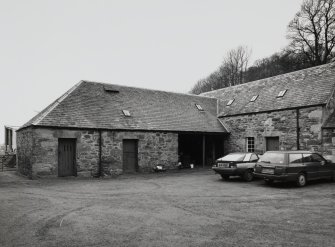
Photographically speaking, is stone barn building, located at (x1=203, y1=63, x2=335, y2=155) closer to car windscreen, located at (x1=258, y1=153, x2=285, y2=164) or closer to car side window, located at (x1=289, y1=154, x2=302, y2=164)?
car side window, located at (x1=289, y1=154, x2=302, y2=164)

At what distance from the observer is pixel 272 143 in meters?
18.6

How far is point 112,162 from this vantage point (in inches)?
650

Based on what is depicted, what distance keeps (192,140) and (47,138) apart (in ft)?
41.1

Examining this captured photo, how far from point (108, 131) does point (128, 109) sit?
Result: 9.12 feet

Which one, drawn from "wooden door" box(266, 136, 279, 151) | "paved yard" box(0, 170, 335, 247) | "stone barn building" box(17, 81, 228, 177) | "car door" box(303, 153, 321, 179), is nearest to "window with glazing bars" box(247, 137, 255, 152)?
"wooden door" box(266, 136, 279, 151)

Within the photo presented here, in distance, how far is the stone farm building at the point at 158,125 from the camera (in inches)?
600

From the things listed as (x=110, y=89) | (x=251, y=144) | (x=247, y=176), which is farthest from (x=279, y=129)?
(x=110, y=89)

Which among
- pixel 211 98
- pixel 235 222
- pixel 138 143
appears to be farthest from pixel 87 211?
pixel 211 98

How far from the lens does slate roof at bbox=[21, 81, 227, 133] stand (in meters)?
15.8

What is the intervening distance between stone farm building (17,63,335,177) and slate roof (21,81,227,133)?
0.05 meters

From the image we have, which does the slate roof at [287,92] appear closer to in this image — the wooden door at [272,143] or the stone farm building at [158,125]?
the stone farm building at [158,125]

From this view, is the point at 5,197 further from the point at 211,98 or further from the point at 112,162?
the point at 211,98

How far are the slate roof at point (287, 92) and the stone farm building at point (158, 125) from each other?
0.07m

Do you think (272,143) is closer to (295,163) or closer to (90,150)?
(295,163)
